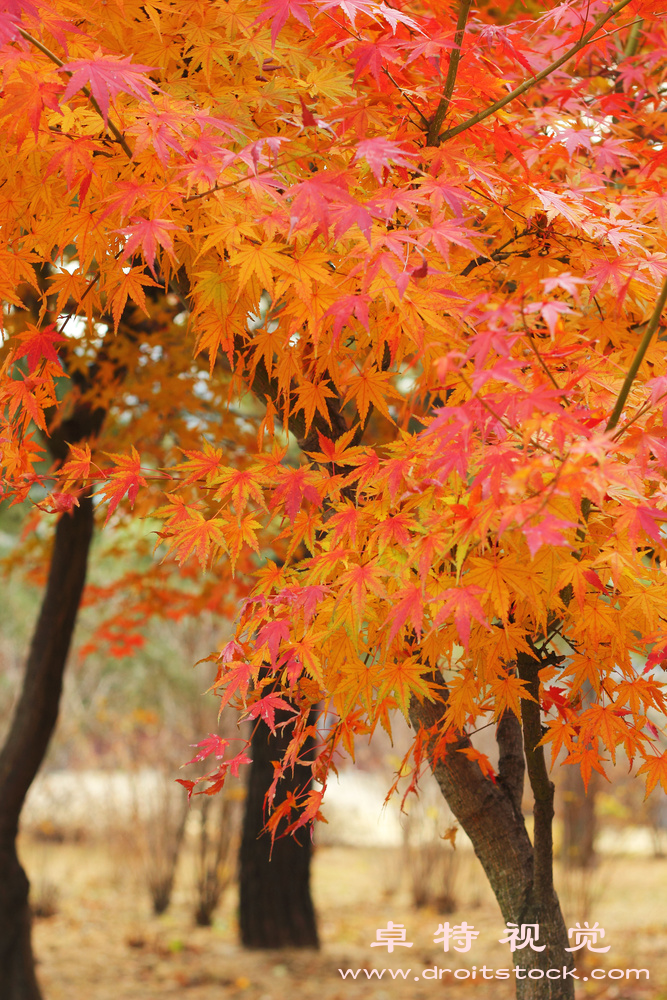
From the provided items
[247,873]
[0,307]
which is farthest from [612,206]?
[247,873]

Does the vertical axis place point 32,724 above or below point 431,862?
above

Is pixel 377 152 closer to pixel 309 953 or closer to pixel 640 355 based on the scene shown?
pixel 640 355

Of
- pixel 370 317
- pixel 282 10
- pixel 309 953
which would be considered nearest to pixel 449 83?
pixel 282 10

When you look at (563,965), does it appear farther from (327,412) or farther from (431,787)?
(431,787)

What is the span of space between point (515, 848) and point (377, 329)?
1.56 meters

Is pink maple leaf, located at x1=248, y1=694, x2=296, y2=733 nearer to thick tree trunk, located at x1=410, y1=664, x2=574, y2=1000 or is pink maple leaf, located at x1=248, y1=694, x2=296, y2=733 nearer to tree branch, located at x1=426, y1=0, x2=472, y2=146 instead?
thick tree trunk, located at x1=410, y1=664, x2=574, y2=1000

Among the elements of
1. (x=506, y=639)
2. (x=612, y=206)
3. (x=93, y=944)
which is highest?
(x=612, y=206)

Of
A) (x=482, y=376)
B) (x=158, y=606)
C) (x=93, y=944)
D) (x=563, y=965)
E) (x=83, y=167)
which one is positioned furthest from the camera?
(x=93, y=944)

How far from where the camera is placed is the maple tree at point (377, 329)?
4.94ft

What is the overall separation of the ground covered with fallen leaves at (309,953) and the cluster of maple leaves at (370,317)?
380cm

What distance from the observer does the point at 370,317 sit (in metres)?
1.83

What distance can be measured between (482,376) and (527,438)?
144 millimetres

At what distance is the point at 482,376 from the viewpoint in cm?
135

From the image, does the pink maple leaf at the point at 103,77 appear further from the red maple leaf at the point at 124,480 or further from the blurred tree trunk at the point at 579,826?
the blurred tree trunk at the point at 579,826
